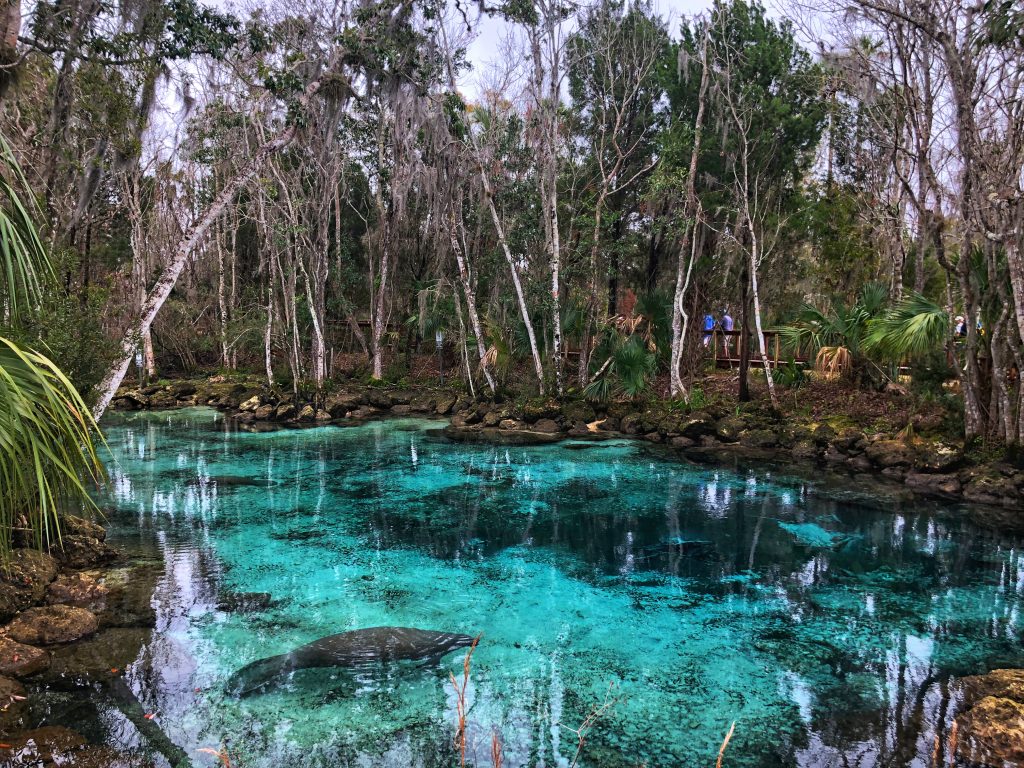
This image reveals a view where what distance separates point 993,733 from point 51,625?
6.76 m

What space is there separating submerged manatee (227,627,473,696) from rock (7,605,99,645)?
1.59m

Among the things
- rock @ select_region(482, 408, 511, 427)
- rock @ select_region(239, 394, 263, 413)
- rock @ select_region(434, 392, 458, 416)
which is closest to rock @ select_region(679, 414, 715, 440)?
rock @ select_region(482, 408, 511, 427)

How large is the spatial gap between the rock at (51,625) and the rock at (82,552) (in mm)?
1487

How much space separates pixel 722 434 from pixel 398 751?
12210 millimetres

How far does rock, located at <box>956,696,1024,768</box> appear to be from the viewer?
3.88m

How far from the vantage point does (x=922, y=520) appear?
9312mm

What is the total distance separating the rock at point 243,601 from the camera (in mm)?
6238

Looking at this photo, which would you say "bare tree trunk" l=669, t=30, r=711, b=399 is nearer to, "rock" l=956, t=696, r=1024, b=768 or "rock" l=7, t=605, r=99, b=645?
"rock" l=956, t=696, r=1024, b=768

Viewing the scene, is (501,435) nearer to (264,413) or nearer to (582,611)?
(264,413)

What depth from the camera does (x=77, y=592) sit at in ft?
20.6

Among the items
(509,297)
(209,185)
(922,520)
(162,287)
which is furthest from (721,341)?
(209,185)

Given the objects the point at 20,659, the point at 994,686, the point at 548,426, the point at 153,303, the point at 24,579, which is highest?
the point at 153,303

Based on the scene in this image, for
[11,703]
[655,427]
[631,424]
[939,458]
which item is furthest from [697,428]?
[11,703]

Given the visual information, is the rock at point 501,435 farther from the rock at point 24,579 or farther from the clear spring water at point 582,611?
the rock at point 24,579
